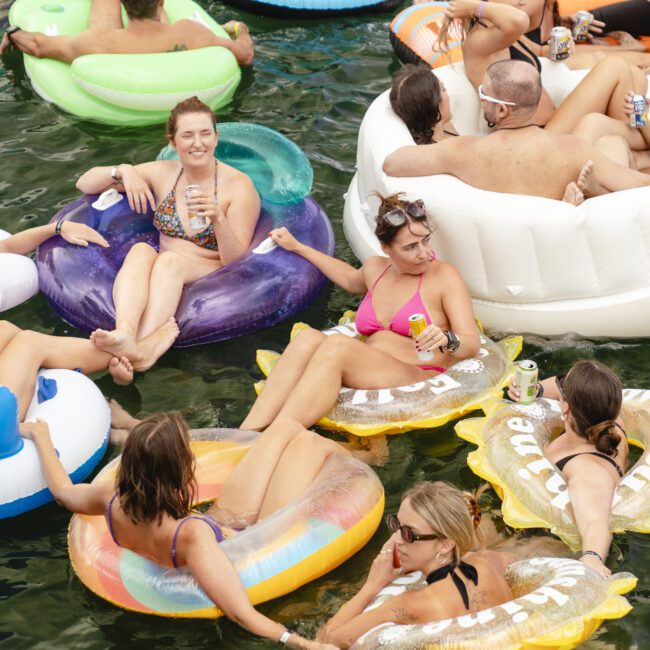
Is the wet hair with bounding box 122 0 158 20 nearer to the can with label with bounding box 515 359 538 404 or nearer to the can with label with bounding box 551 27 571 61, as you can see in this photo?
the can with label with bounding box 551 27 571 61

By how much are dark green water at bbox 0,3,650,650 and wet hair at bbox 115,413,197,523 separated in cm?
59

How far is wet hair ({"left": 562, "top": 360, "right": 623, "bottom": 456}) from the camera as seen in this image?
4531 mm

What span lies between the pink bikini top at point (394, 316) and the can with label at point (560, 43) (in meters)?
1.89

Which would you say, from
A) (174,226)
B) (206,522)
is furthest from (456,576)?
(174,226)

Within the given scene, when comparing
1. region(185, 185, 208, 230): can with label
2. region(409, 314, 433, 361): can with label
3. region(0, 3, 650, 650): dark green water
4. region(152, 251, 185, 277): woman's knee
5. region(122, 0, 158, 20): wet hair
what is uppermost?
region(122, 0, 158, 20): wet hair

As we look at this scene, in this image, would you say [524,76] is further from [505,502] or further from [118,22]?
[118,22]

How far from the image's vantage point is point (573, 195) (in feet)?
18.1

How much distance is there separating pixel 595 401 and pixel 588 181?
4.74 feet

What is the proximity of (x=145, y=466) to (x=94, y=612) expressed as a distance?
88cm

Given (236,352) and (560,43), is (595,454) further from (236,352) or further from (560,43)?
(560,43)

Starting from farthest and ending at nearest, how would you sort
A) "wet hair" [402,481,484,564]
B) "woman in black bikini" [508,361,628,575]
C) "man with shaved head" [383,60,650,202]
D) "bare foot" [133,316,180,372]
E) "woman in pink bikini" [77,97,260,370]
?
"woman in pink bikini" [77,97,260,370] → "bare foot" [133,316,180,372] → "man with shaved head" [383,60,650,202] → "woman in black bikini" [508,361,628,575] → "wet hair" [402,481,484,564]

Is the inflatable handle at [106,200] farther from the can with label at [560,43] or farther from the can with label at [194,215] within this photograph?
the can with label at [560,43]

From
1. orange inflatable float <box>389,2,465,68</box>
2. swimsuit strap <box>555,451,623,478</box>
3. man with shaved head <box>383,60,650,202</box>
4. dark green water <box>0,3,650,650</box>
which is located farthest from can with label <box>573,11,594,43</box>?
swimsuit strap <box>555,451,623,478</box>

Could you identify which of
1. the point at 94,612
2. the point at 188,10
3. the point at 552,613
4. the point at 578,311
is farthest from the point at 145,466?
the point at 188,10
